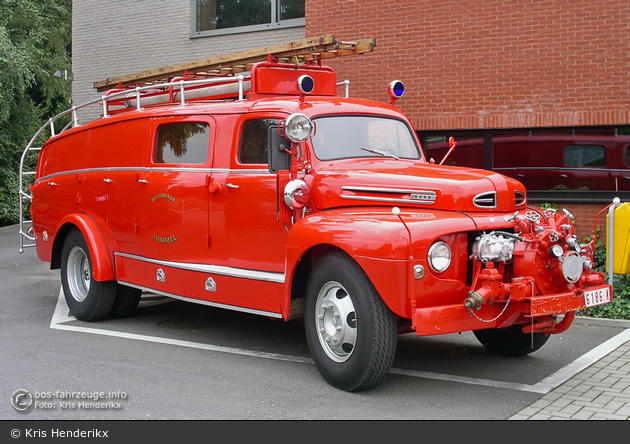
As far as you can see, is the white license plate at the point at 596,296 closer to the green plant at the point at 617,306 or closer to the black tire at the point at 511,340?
the black tire at the point at 511,340

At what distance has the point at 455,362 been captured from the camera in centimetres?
620

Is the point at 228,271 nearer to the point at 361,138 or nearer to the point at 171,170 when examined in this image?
the point at 171,170

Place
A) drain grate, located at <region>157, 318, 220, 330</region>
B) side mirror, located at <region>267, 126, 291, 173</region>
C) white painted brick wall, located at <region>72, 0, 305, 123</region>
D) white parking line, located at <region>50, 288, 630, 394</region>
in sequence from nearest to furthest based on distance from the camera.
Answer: white parking line, located at <region>50, 288, 630, 394</region>, side mirror, located at <region>267, 126, 291, 173</region>, drain grate, located at <region>157, 318, 220, 330</region>, white painted brick wall, located at <region>72, 0, 305, 123</region>

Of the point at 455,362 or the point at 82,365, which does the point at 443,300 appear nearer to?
the point at 455,362

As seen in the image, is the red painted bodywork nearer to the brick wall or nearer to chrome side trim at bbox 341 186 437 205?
chrome side trim at bbox 341 186 437 205

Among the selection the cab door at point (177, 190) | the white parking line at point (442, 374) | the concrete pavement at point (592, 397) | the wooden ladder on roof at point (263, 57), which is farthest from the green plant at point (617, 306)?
Answer: the cab door at point (177, 190)

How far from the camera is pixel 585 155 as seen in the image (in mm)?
10109

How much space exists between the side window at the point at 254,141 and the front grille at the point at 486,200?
1.93 meters

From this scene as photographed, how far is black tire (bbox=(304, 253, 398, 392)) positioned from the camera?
4.97 m

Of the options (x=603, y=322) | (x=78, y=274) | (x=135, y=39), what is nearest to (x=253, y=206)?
(x=78, y=274)

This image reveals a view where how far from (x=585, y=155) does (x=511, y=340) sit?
490 centimetres

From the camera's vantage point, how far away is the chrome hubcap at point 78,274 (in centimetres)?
825

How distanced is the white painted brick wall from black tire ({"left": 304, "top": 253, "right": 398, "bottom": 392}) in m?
9.08

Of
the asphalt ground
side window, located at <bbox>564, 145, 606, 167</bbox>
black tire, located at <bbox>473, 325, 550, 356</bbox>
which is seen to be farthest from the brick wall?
black tire, located at <bbox>473, 325, 550, 356</bbox>
